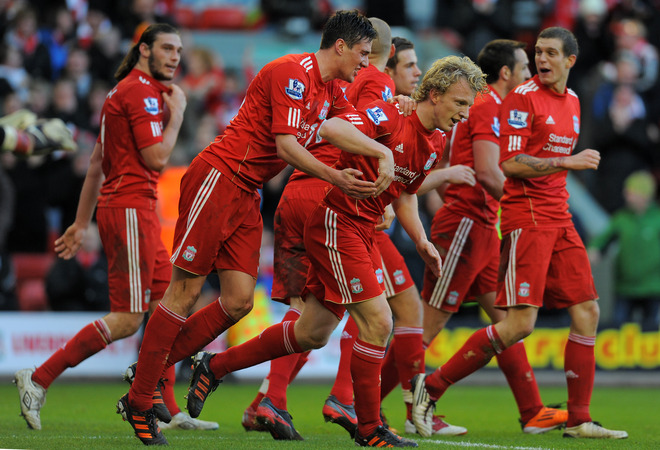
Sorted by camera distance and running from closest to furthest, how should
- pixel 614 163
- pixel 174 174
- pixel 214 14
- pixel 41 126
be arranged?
pixel 41 126 < pixel 174 174 < pixel 614 163 < pixel 214 14

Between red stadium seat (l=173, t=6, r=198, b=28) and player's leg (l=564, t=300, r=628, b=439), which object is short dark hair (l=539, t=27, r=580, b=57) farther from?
red stadium seat (l=173, t=6, r=198, b=28)

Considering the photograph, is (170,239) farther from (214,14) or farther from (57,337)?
(214,14)

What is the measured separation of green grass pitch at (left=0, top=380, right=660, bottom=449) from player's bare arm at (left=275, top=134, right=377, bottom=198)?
172 centimetres

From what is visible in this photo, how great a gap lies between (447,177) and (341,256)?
1.98 metres

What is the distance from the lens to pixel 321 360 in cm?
1381

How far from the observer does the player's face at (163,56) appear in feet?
26.6

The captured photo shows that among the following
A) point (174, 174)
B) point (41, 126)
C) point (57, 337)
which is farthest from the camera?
point (174, 174)

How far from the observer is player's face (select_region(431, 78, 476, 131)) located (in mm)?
6633

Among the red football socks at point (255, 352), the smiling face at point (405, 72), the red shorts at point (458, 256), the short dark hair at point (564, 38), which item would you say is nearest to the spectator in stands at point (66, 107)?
the smiling face at point (405, 72)

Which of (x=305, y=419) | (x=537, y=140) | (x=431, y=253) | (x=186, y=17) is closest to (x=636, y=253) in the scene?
(x=305, y=419)

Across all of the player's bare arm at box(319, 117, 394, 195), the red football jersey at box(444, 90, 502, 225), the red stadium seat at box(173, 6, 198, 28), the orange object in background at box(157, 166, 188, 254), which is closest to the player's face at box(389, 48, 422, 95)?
the red football jersey at box(444, 90, 502, 225)

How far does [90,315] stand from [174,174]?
221 centimetres

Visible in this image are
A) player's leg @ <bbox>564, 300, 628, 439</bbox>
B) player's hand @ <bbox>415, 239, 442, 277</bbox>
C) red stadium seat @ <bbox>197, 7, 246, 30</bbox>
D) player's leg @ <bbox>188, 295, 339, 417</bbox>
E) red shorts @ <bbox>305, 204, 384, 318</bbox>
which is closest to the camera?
red shorts @ <bbox>305, 204, 384, 318</bbox>

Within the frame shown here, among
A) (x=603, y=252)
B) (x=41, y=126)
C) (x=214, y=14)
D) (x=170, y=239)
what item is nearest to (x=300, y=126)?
(x=41, y=126)
